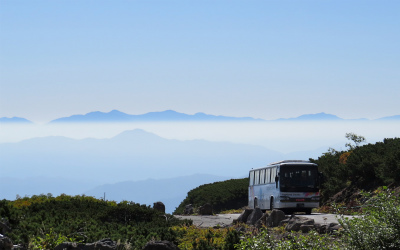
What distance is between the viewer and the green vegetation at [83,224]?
16.0 meters

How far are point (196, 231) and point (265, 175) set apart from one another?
1654 centimetres

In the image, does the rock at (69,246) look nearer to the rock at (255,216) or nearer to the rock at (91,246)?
the rock at (91,246)

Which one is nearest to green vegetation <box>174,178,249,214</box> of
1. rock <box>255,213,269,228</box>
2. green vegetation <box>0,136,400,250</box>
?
green vegetation <box>0,136,400,250</box>

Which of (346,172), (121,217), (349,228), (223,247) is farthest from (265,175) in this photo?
(349,228)

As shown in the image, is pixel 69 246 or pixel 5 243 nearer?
pixel 5 243

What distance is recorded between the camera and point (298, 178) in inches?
1273

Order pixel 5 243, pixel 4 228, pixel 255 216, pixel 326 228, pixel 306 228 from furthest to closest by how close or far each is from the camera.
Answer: pixel 255 216, pixel 306 228, pixel 326 228, pixel 4 228, pixel 5 243

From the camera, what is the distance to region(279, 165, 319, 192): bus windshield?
32094 mm

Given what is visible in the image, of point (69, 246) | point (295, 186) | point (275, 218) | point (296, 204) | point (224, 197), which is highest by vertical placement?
point (295, 186)

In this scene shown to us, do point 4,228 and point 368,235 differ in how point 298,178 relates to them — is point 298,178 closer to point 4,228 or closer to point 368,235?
point 4,228

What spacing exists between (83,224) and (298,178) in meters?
16.9

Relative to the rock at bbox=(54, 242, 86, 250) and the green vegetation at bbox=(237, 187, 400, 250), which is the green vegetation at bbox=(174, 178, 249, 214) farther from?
the green vegetation at bbox=(237, 187, 400, 250)

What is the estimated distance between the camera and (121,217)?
2198cm

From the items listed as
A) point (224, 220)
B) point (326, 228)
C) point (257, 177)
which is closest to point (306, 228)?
point (326, 228)
